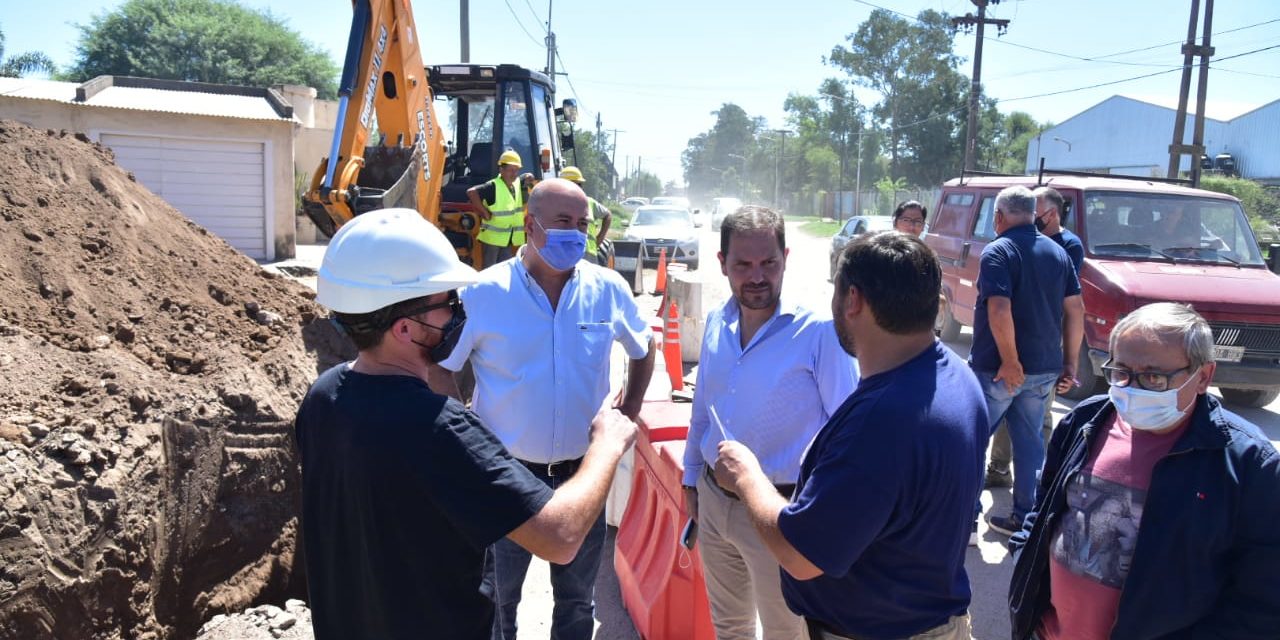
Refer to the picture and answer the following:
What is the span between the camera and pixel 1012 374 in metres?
4.70

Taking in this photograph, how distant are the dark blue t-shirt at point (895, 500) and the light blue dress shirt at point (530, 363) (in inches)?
49.2

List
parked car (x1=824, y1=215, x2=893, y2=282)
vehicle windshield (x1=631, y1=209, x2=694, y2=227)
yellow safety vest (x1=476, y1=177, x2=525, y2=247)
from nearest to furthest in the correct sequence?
→ yellow safety vest (x1=476, y1=177, x2=525, y2=247), parked car (x1=824, y1=215, x2=893, y2=282), vehicle windshield (x1=631, y1=209, x2=694, y2=227)

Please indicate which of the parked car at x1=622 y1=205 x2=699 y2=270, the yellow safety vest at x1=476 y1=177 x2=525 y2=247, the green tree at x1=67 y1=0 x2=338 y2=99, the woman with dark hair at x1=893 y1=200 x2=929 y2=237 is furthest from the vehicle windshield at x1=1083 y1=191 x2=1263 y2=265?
the green tree at x1=67 y1=0 x2=338 y2=99

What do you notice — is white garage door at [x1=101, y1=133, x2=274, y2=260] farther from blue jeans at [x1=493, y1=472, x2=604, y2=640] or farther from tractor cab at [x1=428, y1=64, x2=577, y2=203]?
blue jeans at [x1=493, y1=472, x2=604, y2=640]

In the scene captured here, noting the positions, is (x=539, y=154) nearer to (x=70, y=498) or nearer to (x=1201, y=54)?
(x=70, y=498)

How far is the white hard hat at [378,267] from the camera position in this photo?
178 centimetres

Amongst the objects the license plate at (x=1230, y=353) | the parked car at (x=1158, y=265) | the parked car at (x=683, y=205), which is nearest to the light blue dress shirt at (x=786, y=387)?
the parked car at (x=1158, y=265)

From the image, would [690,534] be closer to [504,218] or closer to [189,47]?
[504,218]

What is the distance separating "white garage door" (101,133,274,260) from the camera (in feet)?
53.9

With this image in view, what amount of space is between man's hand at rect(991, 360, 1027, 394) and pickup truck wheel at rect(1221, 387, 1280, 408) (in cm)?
522

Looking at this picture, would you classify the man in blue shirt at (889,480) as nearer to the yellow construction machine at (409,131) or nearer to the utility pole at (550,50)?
the yellow construction machine at (409,131)

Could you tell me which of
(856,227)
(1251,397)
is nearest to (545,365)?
(1251,397)

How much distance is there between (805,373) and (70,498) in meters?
3.10

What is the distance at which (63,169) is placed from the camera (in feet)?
19.4
